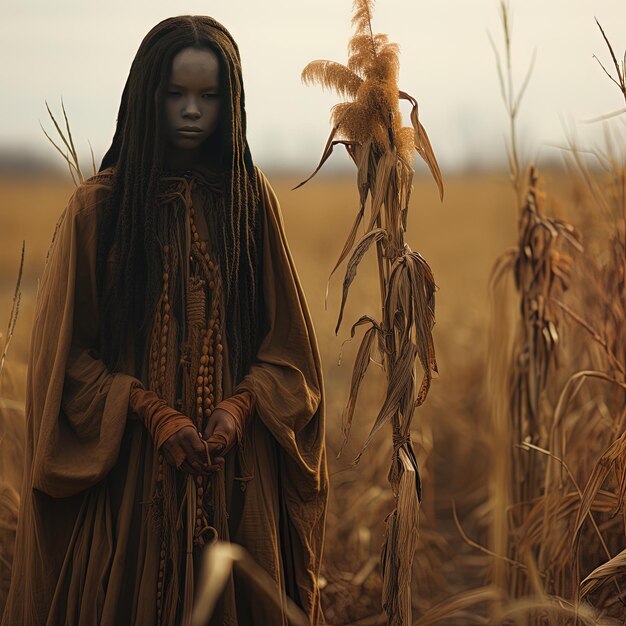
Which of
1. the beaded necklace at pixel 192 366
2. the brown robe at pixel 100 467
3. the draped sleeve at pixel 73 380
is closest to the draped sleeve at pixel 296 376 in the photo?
the brown robe at pixel 100 467

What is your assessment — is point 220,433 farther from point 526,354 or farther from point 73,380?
point 526,354

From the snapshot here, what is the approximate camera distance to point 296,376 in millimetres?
1896

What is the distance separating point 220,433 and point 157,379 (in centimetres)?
16

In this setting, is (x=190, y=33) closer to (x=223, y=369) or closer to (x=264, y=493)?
(x=223, y=369)

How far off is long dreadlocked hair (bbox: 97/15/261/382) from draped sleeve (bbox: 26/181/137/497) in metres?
0.03

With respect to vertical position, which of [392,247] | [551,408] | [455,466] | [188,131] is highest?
[188,131]

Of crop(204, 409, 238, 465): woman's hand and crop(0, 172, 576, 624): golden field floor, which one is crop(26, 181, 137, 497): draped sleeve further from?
crop(0, 172, 576, 624): golden field floor

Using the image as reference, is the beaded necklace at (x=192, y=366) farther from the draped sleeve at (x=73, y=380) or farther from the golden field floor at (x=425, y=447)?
the golden field floor at (x=425, y=447)

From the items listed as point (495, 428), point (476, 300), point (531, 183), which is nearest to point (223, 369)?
point (495, 428)

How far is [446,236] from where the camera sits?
11.1m

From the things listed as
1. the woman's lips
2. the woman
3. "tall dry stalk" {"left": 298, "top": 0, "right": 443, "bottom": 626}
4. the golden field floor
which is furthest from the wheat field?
the woman's lips

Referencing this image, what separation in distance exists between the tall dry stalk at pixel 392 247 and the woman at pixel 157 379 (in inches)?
6.6

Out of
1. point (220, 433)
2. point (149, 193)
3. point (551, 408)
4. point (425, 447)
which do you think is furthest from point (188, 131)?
point (425, 447)

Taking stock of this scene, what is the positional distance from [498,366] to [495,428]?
18 centimetres
